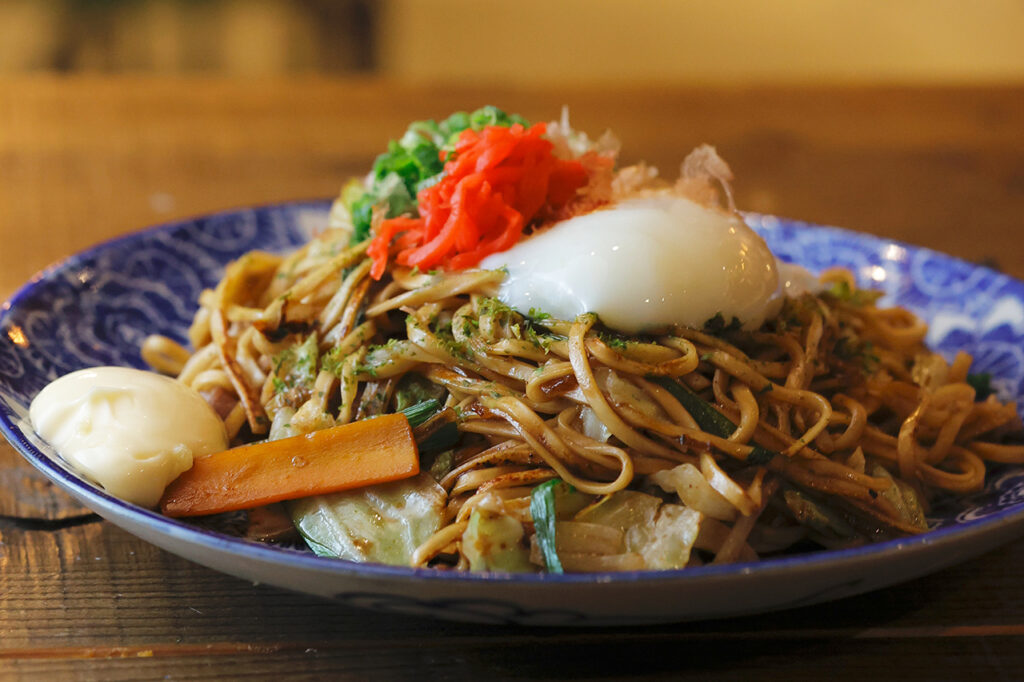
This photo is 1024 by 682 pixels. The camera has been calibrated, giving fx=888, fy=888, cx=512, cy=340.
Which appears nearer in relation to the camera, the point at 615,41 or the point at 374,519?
the point at 374,519

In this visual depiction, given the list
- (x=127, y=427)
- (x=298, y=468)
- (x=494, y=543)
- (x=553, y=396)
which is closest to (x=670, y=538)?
(x=494, y=543)

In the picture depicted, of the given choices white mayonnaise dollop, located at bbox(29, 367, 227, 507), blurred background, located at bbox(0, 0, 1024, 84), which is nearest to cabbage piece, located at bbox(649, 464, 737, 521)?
white mayonnaise dollop, located at bbox(29, 367, 227, 507)

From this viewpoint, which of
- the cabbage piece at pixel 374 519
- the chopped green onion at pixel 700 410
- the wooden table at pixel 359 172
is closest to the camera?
the wooden table at pixel 359 172

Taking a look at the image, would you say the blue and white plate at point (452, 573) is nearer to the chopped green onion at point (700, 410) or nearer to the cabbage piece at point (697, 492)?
the cabbage piece at point (697, 492)

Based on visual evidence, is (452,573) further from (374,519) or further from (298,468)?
(298,468)

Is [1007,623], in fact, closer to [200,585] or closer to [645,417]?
[645,417]

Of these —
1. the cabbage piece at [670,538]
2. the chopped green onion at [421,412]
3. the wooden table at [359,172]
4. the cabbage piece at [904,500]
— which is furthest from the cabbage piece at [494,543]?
the cabbage piece at [904,500]

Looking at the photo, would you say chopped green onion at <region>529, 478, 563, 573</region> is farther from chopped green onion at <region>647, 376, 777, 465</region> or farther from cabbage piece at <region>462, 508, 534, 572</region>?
chopped green onion at <region>647, 376, 777, 465</region>
